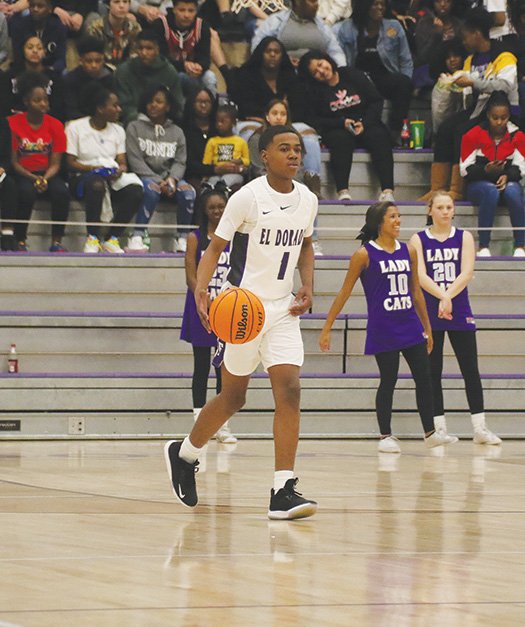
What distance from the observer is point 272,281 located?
697cm

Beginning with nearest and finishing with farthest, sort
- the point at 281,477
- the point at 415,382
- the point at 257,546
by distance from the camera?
the point at 257,546, the point at 281,477, the point at 415,382

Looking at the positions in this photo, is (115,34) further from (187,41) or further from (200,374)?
(200,374)

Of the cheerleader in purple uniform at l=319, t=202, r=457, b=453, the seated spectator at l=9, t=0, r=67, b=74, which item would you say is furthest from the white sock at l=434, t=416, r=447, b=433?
the seated spectator at l=9, t=0, r=67, b=74

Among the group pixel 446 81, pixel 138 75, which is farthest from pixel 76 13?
pixel 446 81

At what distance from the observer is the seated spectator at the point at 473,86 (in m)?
14.3

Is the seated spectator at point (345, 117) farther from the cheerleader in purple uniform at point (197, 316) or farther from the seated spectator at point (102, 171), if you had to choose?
the cheerleader in purple uniform at point (197, 316)

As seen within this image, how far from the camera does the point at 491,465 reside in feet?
31.2

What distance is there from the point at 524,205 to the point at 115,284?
4131 millimetres

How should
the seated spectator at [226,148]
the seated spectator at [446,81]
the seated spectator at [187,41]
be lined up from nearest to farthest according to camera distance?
1. the seated spectator at [226,148]
2. the seated spectator at [187,41]
3. the seated spectator at [446,81]

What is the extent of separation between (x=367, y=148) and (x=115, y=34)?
2.85 metres

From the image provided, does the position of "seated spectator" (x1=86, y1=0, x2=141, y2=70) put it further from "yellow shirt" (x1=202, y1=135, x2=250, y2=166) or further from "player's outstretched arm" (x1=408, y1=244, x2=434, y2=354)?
"player's outstretched arm" (x1=408, y1=244, x2=434, y2=354)

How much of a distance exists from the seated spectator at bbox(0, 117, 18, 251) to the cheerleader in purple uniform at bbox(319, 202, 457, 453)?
12.0ft

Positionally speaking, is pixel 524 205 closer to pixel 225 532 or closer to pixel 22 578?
pixel 225 532

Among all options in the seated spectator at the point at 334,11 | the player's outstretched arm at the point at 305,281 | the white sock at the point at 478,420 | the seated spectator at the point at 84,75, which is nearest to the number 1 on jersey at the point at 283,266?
the player's outstretched arm at the point at 305,281
